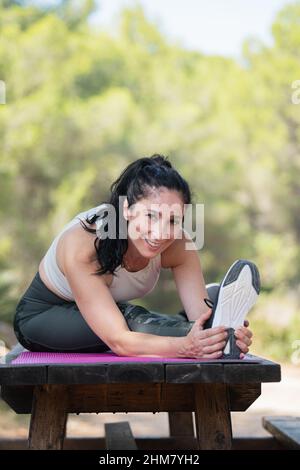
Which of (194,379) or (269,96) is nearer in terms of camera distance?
(194,379)

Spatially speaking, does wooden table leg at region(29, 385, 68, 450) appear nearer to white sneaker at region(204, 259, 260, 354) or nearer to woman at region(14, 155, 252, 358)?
woman at region(14, 155, 252, 358)

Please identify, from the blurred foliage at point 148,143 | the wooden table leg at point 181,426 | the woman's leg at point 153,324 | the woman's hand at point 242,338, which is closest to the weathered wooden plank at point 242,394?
the woman's hand at point 242,338

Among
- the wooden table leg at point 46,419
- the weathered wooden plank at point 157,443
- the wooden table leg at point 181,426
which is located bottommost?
the weathered wooden plank at point 157,443

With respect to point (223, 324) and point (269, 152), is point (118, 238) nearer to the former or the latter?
point (223, 324)

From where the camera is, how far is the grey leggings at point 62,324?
2449mm

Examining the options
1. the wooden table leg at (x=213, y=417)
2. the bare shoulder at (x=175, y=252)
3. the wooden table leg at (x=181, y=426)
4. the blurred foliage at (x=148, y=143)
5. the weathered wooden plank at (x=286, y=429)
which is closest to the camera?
the wooden table leg at (x=213, y=417)

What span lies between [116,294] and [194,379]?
63cm

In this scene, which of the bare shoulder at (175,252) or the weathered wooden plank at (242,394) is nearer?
the weathered wooden plank at (242,394)

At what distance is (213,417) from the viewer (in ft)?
7.30

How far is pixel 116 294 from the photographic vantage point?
8.40ft

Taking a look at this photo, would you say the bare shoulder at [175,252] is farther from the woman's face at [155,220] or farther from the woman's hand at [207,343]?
the woman's hand at [207,343]

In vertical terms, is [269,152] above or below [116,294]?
above

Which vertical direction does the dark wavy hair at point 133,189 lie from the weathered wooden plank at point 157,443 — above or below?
above

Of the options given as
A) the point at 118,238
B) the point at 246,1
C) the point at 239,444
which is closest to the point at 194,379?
the point at 118,238
